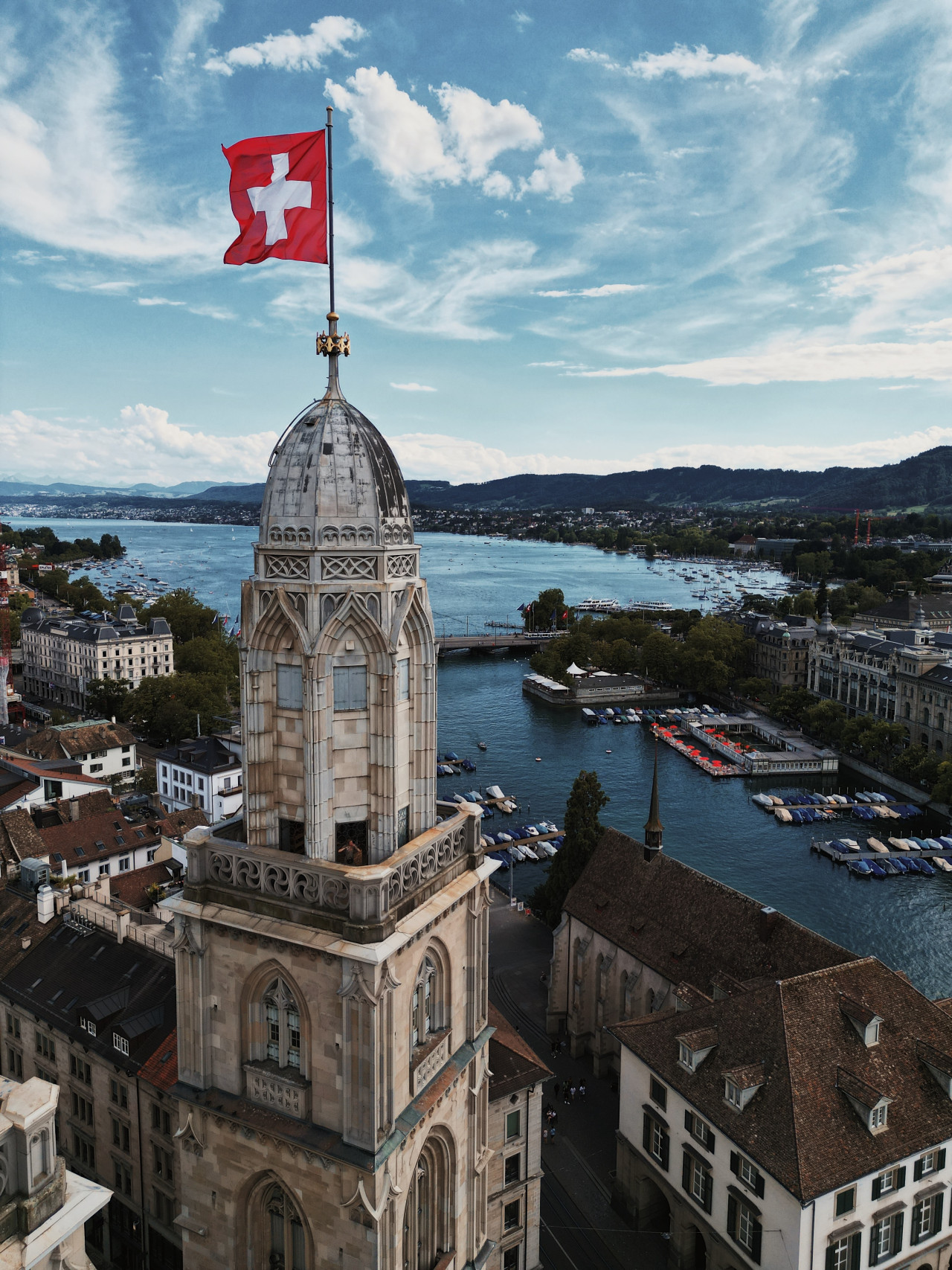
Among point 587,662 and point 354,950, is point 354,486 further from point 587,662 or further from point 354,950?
point 587,662

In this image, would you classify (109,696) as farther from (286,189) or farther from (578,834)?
(286,189)

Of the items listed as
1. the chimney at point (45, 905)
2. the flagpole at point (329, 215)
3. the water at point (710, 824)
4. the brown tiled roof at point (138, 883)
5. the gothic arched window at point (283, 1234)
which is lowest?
the water at point (710, 824)

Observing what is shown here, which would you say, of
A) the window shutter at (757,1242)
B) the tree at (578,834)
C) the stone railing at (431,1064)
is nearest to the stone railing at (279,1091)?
the stone railing at (431,1064)

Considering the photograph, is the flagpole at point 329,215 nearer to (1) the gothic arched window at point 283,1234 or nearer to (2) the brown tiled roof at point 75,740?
(1) the gothic arched window at point 283,1234

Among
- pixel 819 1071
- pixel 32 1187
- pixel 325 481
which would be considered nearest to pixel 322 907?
pixel 32 1187

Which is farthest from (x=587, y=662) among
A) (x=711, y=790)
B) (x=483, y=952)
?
(x=483, y=952)
